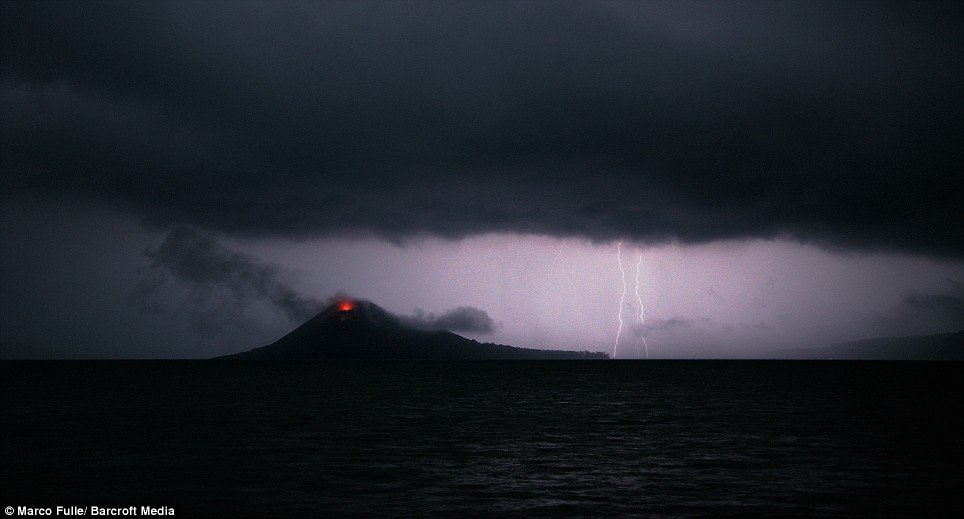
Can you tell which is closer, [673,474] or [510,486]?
[510,486]

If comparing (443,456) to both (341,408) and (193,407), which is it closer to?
(341,408)

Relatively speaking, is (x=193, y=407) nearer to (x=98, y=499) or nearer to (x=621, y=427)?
(x=621, y=427)

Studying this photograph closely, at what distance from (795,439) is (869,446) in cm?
487

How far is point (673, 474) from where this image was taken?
110 ft

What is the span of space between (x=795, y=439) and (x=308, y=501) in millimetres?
36326

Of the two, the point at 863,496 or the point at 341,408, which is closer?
the point at 863,496

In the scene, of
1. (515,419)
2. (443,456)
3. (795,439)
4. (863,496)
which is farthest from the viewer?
(515,419)

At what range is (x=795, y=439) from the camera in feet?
159

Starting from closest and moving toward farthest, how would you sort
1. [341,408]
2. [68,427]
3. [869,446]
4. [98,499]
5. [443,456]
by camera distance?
[98,499], [443,456], [869,446], [68,427], [341,408]

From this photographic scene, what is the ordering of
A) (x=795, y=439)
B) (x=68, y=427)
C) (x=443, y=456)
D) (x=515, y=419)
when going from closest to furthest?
(x=443, y=456) < (x=795, y=439) < (x=68, y=427) < (x=515, y=419)

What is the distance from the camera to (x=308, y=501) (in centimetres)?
2714

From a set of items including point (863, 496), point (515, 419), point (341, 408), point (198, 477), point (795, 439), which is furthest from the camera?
point (341, 408)

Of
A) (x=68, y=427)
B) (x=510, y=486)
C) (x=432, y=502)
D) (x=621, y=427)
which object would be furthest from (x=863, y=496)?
(x=68, y=427)

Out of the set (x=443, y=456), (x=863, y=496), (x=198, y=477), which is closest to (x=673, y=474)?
(x=863, y=496)
